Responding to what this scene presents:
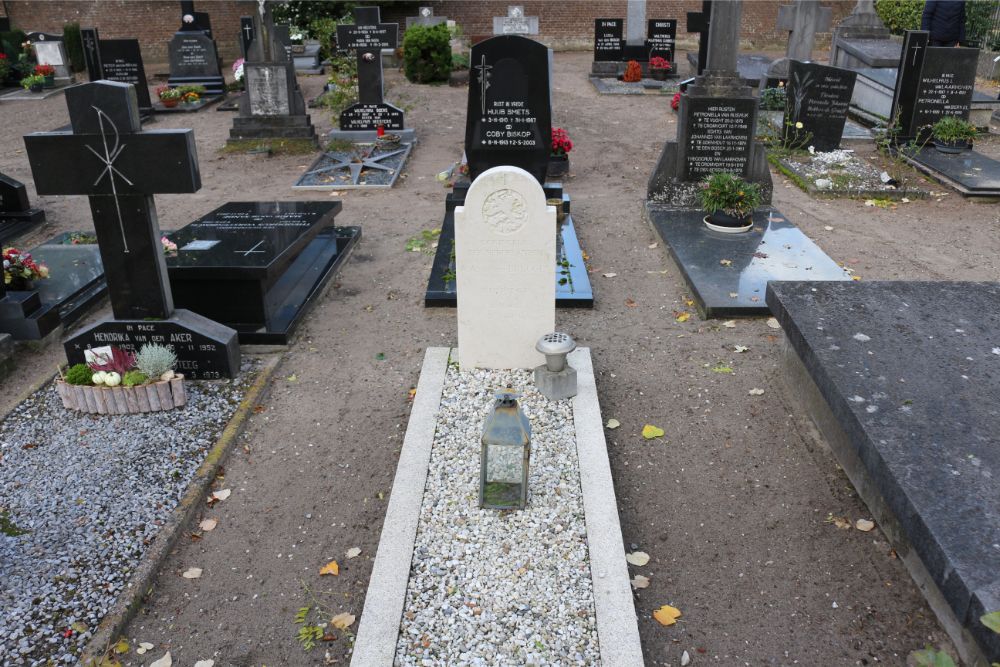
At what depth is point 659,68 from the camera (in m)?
18.2

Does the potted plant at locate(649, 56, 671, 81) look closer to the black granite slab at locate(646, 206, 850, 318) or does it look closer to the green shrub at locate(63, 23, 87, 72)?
the black granite slab at locate(646, 206, 850, 318)

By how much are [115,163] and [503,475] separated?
3.32 m

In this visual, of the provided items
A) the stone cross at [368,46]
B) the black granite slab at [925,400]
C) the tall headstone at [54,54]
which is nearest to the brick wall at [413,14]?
the tall headstone at [54,54]

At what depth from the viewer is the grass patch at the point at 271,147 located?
1273cm

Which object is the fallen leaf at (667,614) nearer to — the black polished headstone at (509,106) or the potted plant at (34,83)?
the black polished headstone at (509,106)

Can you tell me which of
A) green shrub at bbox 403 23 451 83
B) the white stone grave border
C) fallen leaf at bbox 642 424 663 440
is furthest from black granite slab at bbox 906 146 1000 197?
green shrub at bbox 403 23 451 83

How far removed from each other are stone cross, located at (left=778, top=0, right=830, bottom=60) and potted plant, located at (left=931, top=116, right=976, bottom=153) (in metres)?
5.65

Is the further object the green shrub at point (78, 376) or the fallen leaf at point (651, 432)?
the green shrub at point (78, 376)

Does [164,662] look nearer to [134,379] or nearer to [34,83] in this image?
[134,379]

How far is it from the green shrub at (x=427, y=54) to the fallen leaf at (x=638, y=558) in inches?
633

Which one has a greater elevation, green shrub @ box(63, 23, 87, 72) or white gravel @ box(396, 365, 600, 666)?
green shrub @ box(63, 23, 87, 72)

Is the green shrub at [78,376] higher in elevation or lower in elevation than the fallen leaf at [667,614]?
higher

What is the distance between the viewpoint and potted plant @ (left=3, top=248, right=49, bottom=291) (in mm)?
6590

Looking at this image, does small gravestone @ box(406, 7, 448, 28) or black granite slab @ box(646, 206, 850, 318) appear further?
small gravestone @ box(406, 7, 448, 28)
